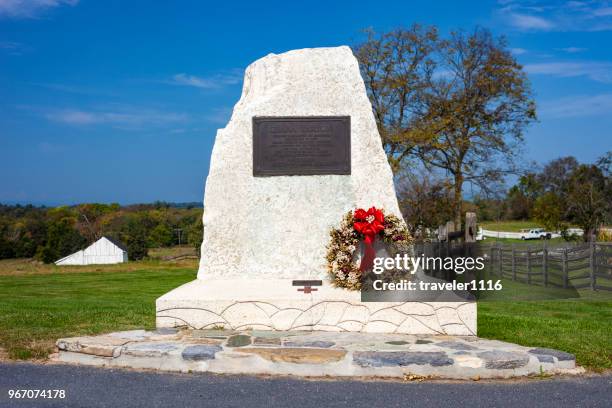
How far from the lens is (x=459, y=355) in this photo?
19.8 ft

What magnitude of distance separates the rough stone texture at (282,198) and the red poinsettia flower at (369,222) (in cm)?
57

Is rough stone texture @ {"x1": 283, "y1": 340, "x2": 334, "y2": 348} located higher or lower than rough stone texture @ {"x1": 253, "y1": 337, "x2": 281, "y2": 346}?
lower

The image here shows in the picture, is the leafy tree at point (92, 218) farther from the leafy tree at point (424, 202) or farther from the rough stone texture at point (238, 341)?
the rough stone texture at point (238, 341)

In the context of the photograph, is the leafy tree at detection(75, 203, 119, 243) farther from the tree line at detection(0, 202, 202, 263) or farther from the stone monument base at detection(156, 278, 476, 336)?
the stone monument base at detection(156, 278, 476, 336)

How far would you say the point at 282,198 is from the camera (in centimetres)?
884

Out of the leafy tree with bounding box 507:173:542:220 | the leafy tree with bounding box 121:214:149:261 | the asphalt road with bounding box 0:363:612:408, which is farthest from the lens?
the leafy tree with bounding box 507:173:542:220

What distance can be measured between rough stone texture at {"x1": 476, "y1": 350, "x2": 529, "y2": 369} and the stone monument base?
1144 mm

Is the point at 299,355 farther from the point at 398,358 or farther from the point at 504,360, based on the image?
the point at 504,360

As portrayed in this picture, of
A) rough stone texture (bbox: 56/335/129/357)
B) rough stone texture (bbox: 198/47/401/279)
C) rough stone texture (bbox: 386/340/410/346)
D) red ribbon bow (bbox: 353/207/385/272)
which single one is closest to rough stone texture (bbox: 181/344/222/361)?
rough stone texture (bbox: 56/335/129/357)

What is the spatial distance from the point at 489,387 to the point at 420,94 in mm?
23777

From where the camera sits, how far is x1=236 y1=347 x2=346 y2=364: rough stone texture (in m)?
6.04

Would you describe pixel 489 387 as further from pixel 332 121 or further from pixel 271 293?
pixel 332 121

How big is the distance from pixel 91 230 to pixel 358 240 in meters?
44.5

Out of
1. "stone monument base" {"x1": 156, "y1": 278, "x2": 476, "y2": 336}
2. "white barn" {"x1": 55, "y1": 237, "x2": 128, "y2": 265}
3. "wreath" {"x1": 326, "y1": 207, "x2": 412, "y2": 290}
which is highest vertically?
"wreath" {"x1": 326, "y1": 207, "x2": 412, "y2": 290}
